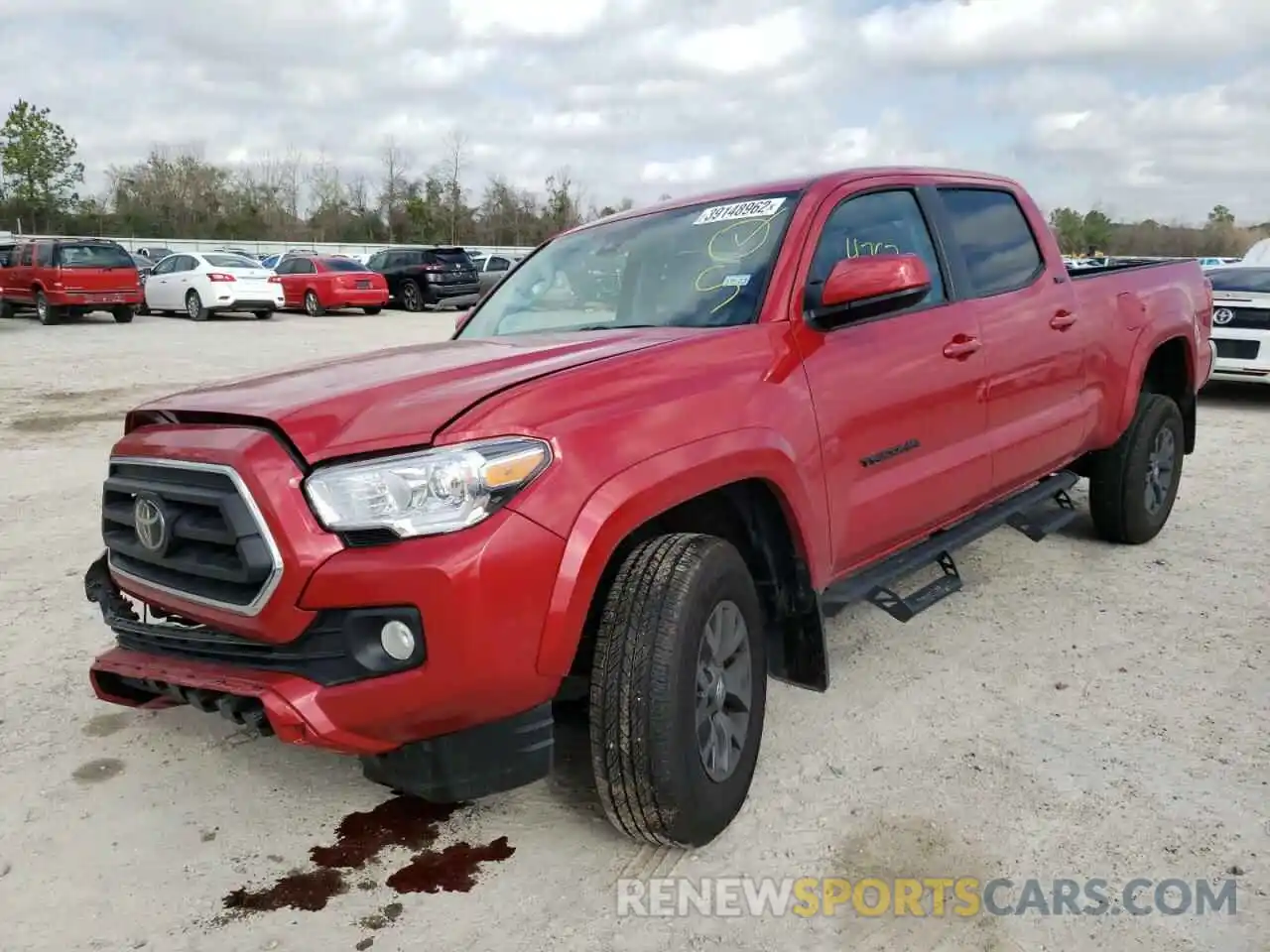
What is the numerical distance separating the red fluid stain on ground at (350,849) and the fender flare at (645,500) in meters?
0.81

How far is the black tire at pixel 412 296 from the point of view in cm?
2686

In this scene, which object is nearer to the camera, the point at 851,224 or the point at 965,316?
the point at 851,224

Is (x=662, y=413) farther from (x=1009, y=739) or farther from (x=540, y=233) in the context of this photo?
(x=540, y=233)

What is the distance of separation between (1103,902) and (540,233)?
225 feet

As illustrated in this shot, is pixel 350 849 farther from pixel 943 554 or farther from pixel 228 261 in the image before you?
pixel 228 261

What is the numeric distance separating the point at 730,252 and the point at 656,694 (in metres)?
1.62

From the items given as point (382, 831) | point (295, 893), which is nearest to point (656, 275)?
point (382, 831)

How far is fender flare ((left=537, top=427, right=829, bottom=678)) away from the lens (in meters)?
2.40

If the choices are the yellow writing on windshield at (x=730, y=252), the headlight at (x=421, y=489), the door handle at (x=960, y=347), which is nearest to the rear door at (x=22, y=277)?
the yellow writing on windshield at (x=730, y=252)

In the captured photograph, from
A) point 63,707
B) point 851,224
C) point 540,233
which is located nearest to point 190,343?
point 63,707

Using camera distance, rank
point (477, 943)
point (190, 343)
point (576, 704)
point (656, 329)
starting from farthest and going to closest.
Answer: point (190, 343), point (656, 329), point (576, 704), point (477, 943)

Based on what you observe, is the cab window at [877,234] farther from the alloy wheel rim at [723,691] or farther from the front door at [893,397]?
the alloy wheel rim at [723,691]

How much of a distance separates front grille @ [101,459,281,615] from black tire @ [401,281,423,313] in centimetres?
2477

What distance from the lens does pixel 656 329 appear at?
3221mm
